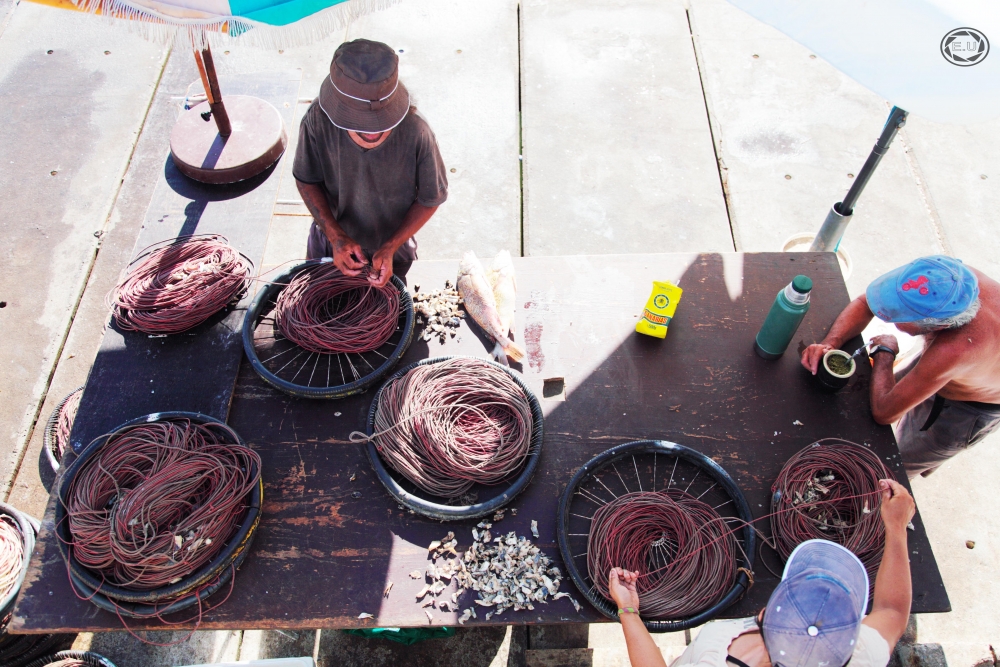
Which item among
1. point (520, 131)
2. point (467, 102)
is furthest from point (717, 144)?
point (467, 102)

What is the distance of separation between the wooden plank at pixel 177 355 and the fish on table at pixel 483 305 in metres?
1.01

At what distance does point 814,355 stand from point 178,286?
2782 millimetres

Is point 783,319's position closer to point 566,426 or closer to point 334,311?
point 566,426

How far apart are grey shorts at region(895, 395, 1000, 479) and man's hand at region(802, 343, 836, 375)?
0.77m

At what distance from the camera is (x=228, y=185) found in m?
3.58

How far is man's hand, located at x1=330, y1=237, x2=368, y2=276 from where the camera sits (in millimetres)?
2902

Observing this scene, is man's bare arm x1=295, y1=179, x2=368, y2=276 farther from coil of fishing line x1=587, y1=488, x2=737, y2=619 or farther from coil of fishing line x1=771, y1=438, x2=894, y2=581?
coil of fishing line x1=771, y1=438, x2=894, y2=581

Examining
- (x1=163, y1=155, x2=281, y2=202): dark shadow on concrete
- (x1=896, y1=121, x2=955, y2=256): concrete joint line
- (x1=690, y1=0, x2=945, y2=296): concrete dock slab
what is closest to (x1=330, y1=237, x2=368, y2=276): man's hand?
(x1=163, y1=155, x2=281, y2=202): dark shadow on concrete

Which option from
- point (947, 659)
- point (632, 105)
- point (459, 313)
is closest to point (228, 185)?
point (459, 313)

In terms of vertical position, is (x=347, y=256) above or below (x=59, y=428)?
above

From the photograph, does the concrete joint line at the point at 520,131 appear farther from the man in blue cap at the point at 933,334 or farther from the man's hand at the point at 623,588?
the man's hand at the point at 623,588

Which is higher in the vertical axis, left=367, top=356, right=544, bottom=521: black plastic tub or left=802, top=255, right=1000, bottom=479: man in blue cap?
left=802, top=255, right=1000, bottom=479: man in blue cap

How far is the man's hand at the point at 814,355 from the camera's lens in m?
2.85

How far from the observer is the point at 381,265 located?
293cm
